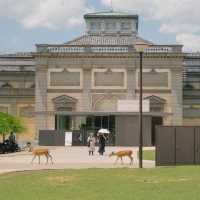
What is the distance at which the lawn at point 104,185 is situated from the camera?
18938 millimetres

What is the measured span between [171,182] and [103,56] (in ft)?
200

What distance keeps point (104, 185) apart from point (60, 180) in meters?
2.70

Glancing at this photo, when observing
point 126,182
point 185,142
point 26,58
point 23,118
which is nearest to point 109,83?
point 23,118

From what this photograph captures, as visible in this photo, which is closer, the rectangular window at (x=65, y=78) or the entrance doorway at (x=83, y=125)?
the entrance doorway at (x=83, y=125)

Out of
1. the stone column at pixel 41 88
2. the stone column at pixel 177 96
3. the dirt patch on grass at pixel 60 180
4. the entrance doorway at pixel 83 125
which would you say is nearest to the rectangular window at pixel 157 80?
the stone column at pixel 177 96

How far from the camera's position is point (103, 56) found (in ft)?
273

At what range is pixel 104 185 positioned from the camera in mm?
21766

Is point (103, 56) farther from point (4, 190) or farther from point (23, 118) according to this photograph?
point (4, 190)

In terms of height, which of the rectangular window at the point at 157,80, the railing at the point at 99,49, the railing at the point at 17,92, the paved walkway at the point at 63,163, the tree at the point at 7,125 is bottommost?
the paved walkway at the point at 63,163

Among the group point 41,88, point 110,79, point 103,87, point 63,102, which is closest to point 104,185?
point 63,102

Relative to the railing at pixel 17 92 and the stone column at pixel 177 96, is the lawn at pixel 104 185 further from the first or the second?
the railing at pixel 17 92

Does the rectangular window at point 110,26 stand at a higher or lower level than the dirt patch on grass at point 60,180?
higher

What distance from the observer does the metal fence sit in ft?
109

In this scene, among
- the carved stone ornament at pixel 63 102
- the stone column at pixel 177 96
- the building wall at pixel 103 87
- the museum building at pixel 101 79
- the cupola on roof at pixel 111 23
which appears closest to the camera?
the stone column at pixel 177 96
